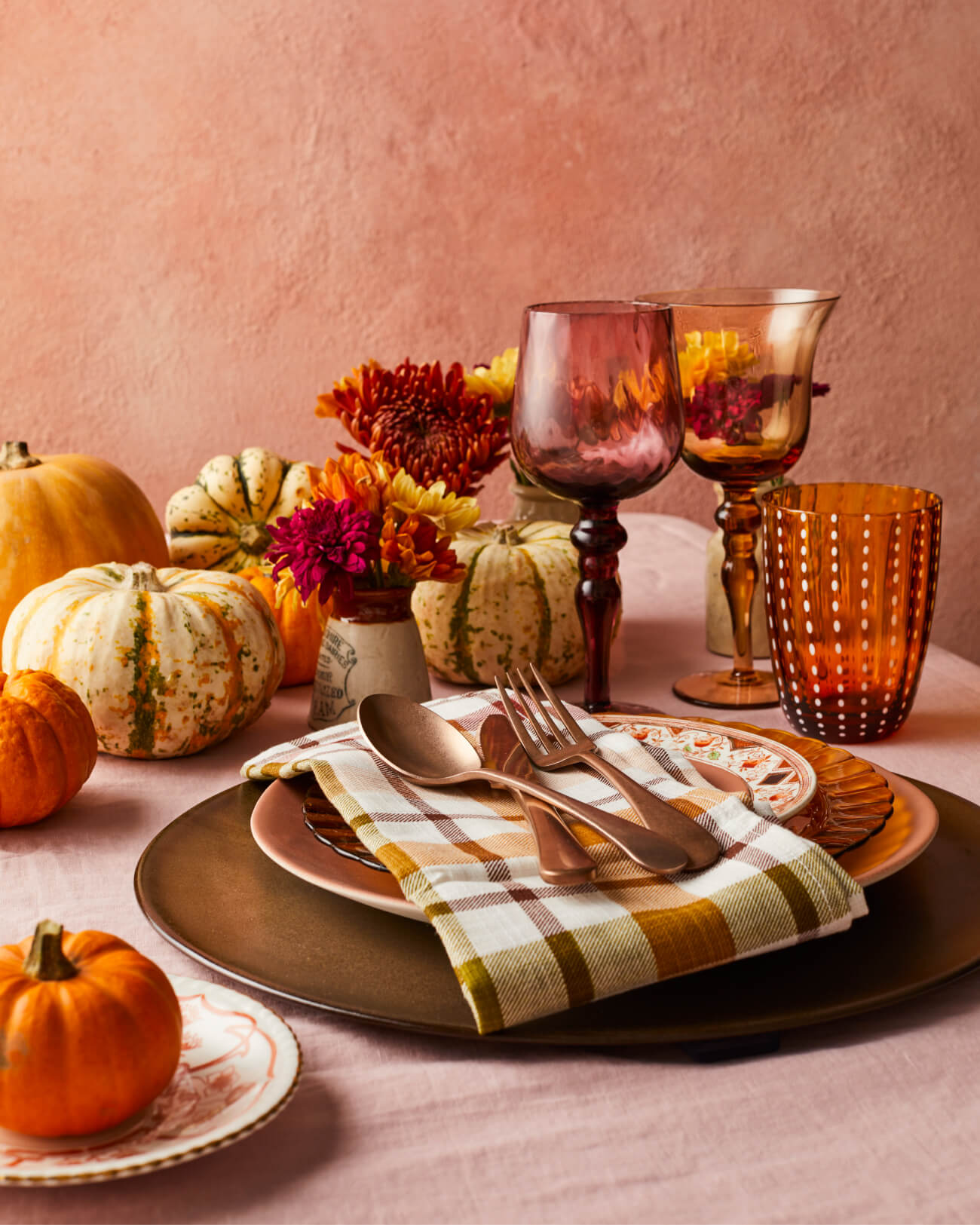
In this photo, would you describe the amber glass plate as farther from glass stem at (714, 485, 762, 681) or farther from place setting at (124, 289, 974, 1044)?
glass stem at (714, 485, 762, 681)

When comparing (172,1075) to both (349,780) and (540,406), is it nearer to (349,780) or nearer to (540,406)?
(349,780)

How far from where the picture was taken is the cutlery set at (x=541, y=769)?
542 millimetres

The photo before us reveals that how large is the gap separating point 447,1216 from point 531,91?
2416 millimetres

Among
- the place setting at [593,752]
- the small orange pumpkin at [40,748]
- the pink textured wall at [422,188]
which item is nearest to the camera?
the place setting at [593,752]

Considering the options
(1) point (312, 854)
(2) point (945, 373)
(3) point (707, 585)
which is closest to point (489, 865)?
(1) point (312, 854)

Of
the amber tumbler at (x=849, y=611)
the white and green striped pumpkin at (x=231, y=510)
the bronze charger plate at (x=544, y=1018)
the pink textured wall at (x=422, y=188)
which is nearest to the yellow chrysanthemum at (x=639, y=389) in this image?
the amber tumbler at (x=849, y=611)

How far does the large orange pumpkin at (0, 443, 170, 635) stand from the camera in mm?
1046

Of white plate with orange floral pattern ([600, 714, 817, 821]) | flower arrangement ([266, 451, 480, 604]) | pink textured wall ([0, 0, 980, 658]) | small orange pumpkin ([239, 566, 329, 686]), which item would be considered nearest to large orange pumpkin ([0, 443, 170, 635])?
small orange pumpkin ([239, 566, 329, 686])

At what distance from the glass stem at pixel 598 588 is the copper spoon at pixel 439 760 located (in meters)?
0.22

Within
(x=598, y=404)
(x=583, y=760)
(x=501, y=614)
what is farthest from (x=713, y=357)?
(x=583, y=760)

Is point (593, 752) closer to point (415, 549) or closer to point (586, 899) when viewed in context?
point (586, 899)

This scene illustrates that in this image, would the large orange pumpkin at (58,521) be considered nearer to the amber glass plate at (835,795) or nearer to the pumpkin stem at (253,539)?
the pumpkin stem at (253,539)

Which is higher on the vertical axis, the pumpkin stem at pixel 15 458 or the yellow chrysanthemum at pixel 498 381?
the yellow chrysanthemum at pixel 498 381

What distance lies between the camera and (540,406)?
838 millimetres
